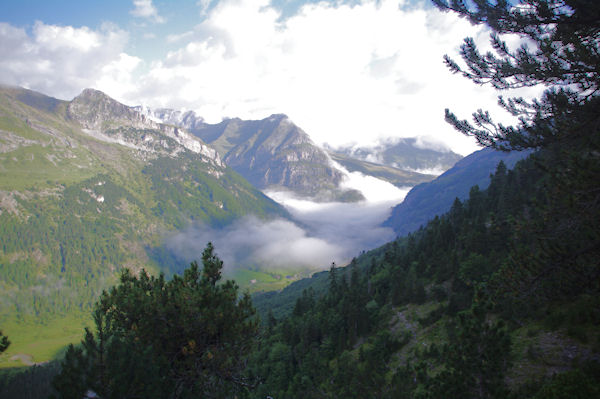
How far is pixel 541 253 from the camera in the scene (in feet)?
42.1

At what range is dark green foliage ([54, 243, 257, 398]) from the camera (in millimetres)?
12320

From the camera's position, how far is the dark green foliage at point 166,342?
12.3 m

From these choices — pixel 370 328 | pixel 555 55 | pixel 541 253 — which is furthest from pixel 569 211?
pixel 370 328

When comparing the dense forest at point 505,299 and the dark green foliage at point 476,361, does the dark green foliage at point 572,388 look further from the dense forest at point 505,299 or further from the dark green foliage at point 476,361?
the dark green foliage at point 476,361

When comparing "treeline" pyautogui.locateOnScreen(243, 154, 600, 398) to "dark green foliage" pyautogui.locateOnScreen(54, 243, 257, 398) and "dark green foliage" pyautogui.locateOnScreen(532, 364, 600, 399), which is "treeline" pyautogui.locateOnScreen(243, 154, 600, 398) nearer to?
"dark green foliage" pyautogui.locateOnScreen(532, 364, 600, 399)

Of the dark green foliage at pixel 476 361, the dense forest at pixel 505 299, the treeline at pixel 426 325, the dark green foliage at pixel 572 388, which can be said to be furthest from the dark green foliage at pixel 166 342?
the dark green foliage at pixel 572 388

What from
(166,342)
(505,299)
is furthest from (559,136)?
(166,342)

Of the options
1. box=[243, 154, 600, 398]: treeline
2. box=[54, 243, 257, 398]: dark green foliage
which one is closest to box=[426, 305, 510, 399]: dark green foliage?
box=[243, 154, 600, 398]: treeline

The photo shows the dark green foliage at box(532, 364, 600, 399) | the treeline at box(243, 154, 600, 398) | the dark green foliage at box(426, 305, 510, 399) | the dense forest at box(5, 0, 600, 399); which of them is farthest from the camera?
the treeline at box(243, 154, 600, 398)

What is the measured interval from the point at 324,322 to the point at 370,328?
12287 millimetres

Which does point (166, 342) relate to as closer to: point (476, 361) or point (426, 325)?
point (476, 361)

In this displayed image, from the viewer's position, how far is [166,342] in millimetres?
15523

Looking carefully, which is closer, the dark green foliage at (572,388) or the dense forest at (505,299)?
the dark green foliage at (572,388)

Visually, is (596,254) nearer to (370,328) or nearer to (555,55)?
(555,55)
